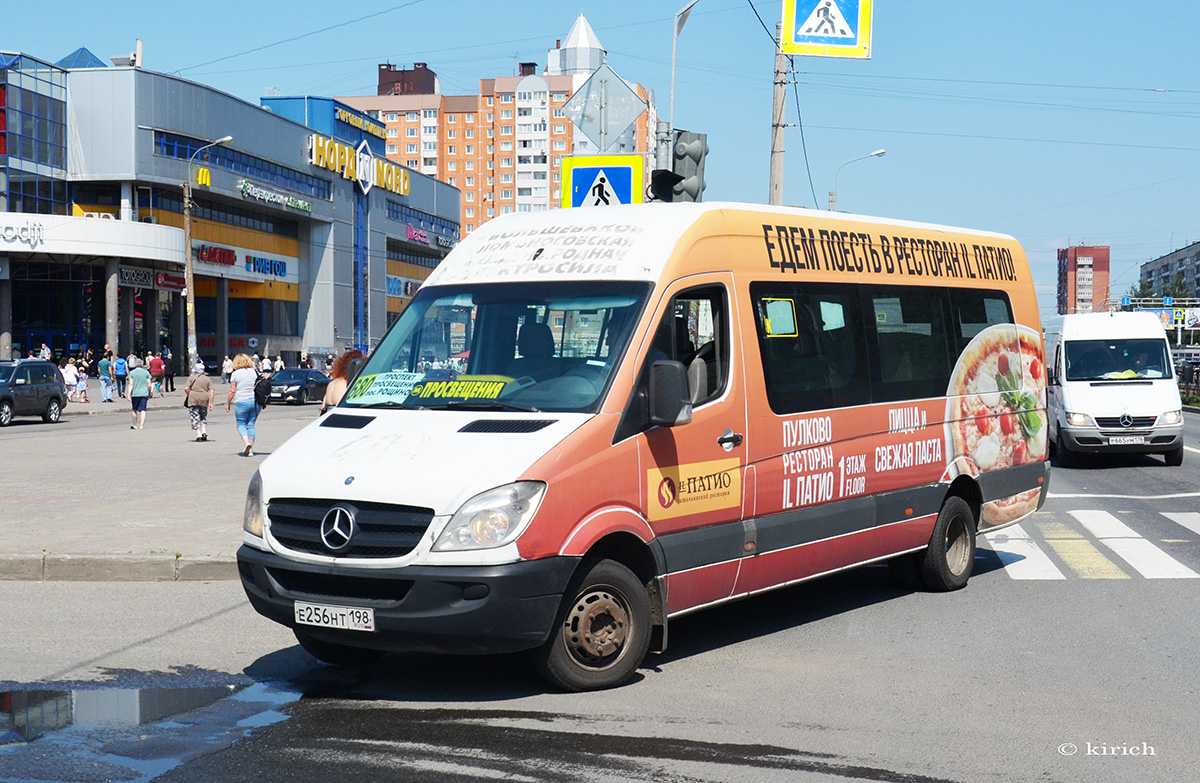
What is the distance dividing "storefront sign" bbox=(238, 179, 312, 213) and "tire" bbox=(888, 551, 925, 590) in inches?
2349

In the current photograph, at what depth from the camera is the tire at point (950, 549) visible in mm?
8750

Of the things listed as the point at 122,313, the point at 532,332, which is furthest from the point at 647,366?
the point at 122,313

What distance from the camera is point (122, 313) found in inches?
2276

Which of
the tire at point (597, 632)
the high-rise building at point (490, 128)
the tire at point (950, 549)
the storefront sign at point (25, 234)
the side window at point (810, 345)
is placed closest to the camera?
the tire at point (597, 632)

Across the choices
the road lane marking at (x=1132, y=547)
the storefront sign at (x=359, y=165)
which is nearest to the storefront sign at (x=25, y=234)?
the storefront sign at (x=359, y=165)

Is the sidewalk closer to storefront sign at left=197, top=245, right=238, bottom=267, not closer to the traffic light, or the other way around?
the traffic light

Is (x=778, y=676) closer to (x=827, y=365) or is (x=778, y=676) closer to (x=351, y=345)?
(x=827, y=365)

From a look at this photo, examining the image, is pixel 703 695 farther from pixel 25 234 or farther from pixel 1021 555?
pixel 25 234

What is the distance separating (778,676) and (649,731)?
1.29 m

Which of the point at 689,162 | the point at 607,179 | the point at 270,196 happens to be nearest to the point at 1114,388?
the point at 689,162

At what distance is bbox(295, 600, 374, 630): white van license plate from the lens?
559cm

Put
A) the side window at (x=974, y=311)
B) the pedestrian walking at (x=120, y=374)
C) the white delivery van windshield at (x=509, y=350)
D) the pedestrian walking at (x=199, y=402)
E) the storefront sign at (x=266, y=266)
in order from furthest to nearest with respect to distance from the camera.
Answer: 1. the storefront sign at (x=266, y=266)
2. the pedestrian walking at (x=120, y=374)
3. the pedestrian walking at (x=199, y=402)
4. the side window at (x=974, y=311)
5. the white delivery van windshield at (x=509, y=350)

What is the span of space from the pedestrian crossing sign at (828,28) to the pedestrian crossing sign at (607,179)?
4.09 metres

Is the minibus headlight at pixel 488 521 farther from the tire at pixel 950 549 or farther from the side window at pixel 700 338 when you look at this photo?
the tire at pixel 950 549
